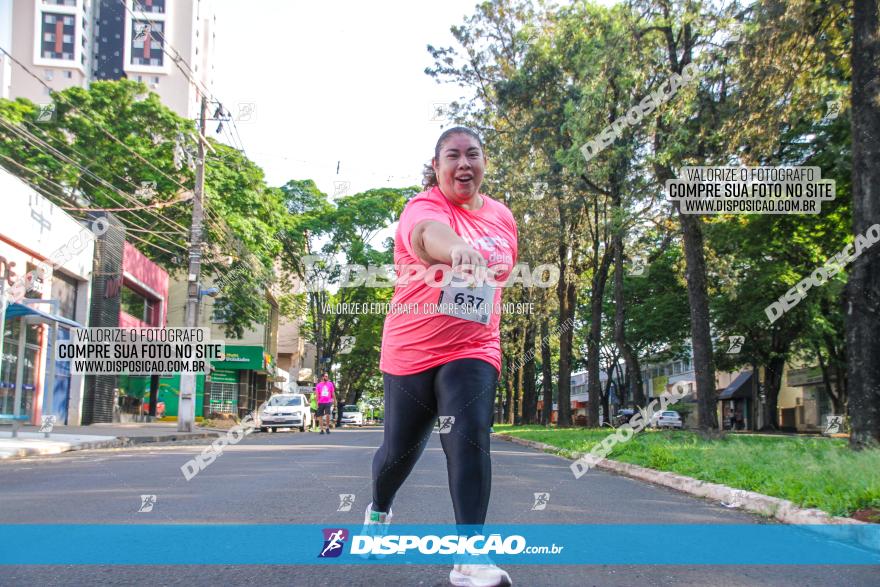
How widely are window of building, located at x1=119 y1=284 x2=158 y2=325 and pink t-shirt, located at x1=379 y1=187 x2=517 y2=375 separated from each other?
26.2 meters

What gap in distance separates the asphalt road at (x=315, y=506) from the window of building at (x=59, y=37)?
92.1m

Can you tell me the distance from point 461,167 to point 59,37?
102631mm

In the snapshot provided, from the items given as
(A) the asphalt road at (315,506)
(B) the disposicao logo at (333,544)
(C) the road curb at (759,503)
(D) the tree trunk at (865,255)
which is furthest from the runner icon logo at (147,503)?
(D) the tree trunk at (865,255)

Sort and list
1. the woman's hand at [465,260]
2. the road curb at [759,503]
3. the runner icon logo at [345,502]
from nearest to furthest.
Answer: the woman's hand at [465,260]
the road curb at [759,503]
the runner icon logo at [345,502]

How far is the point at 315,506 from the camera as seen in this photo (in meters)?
6.11

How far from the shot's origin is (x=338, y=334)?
4794 cm

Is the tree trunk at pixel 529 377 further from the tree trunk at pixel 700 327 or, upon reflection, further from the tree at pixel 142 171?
the tree trunk at pixel 700 327

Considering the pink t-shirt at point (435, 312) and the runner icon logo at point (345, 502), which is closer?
the pink t-shirt at point (435, 312)

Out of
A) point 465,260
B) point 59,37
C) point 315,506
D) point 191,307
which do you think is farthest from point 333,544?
point 59,37

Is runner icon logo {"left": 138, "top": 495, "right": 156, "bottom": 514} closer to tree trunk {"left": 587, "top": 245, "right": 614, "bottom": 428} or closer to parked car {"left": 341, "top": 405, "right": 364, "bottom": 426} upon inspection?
tree trunk {"left": 587, "top": 245, "right": 614, "bottom": 428}

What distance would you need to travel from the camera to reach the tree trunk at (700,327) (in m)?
16.0

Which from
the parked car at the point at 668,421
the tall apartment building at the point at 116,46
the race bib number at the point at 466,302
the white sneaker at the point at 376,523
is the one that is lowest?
the parked car at the point at 668,421

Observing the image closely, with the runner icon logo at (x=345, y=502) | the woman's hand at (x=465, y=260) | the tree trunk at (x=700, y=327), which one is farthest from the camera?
the tree trunk at (x=700, y=327)

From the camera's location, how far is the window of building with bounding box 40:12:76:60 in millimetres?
91750
